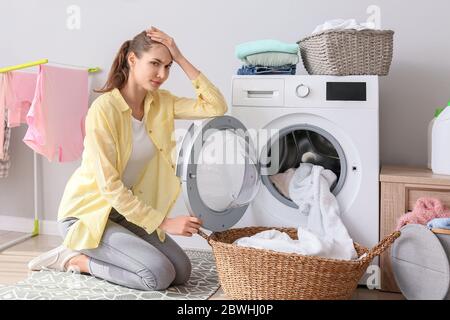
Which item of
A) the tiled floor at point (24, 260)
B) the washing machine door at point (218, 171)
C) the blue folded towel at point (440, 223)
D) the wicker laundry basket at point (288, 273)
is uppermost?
the washing machine door at point (218, 171)

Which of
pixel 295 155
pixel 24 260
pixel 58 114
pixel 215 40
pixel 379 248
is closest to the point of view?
pixel 379 248

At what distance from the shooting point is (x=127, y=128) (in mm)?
2014

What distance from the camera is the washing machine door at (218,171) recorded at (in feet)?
5.93

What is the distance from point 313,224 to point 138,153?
763 millimetres

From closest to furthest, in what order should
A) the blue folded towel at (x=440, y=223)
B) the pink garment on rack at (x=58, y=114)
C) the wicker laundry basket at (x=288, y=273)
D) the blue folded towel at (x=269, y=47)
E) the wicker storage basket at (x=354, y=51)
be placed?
the wicker laundry basket at (x=288, y=273) < the blue folded towel at (x=440, y=223) < the wicker storage basket at (x=354, y=51) < the blue folded towel at (x=269, y=47) < the pink garment on rack at (x=58, y=114)

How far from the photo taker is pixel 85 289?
1999 mm

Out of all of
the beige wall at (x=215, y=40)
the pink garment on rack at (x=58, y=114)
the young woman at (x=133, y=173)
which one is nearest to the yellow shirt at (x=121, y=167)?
the young woman at (x=133, y=173)

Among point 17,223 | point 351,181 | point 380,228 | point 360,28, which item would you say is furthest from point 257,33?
point 17,223

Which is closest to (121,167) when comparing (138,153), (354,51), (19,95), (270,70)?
(138,153)

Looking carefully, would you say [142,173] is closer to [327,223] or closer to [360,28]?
[327,223]

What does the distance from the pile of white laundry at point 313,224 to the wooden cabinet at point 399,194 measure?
0.20 meters

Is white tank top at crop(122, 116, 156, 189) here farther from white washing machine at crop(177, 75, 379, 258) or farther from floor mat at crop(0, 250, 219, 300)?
floor mat at crop(0, 250, 219, 300)

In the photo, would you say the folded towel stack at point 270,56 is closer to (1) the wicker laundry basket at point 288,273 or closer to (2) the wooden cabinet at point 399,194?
(2) the wooden cabinet at point 399,194

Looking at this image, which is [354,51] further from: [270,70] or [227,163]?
[227,163]
